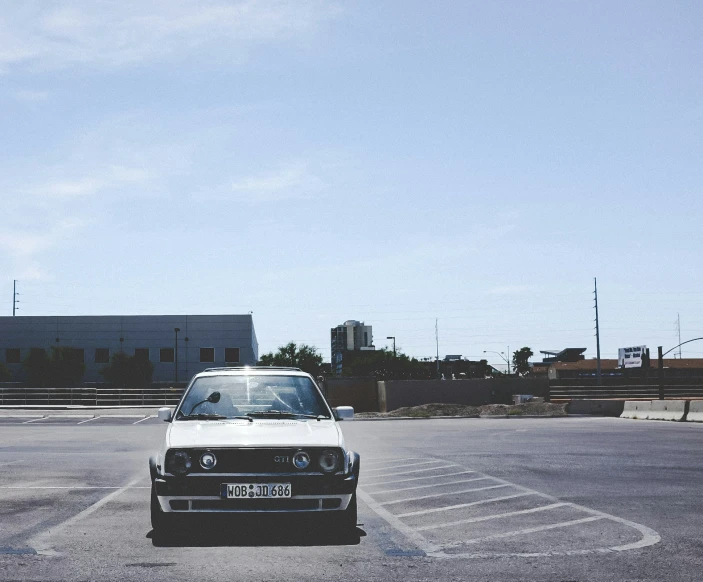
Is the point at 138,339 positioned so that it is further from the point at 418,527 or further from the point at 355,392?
the point at 418,527

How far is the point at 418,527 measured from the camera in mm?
9055

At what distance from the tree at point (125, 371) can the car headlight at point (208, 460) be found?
78.3 metres

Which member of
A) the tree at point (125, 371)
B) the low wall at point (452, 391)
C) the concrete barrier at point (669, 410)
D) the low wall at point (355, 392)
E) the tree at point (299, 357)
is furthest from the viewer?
the tree at point (299, 357)

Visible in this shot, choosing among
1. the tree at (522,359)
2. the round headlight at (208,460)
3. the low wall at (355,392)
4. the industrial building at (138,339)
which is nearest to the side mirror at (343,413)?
the round headlight at (208,460)

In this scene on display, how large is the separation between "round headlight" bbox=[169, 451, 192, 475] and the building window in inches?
3371

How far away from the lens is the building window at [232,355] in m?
92.9

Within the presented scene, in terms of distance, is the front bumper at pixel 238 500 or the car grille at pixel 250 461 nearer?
the front bumper at pixel 238 500

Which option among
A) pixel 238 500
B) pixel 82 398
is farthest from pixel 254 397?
pixel 82 398

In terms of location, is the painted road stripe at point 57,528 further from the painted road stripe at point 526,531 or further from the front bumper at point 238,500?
the painted road stripe at point 526,531

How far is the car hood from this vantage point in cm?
788

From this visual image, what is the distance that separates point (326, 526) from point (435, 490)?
4.00 m

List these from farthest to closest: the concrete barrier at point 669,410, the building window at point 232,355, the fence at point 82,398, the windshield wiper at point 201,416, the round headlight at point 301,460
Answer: the building window at point 232,355
the fence at point 82,398
the concrete barrier at point 669,410
the windshield wiper at point 201,416
the round headlight at point 301,460

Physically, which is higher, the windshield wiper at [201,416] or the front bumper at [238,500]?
the windshield wiper at [201,416]

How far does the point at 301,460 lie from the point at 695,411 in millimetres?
31060
